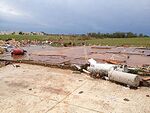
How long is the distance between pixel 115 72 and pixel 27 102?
2102mm

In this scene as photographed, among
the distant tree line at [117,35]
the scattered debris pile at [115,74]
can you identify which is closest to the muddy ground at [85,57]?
the scattered debris pile at [115,74]

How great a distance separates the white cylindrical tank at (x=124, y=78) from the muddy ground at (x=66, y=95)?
0.43 feet

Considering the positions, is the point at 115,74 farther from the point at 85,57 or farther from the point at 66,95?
the point at 85,57

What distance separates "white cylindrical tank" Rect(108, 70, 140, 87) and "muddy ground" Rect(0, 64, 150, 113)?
132 mm

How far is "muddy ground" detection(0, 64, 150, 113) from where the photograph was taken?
3.64 meters

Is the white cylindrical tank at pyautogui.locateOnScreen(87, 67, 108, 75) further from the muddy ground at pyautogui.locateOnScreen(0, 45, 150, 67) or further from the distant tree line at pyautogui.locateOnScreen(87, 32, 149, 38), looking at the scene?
the distant tree line at pyautogui.locateOnScreen(87, 32, 149, 38)

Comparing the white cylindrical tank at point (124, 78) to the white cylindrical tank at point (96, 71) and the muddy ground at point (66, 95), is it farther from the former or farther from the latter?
the white cylindrical tank at point (96, 71)

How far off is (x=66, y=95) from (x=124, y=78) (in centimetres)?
136

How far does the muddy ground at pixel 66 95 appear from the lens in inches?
143

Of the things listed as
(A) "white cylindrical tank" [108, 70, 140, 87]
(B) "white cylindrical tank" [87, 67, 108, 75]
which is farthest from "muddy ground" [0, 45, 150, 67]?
(A) "white cylindrical tank" [108, 70, 140, 87]

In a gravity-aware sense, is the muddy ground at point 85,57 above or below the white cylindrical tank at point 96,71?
below

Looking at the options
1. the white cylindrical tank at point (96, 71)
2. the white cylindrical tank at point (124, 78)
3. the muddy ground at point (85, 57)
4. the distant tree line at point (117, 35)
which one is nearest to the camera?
the white cylindrical tank at point (124, 78)

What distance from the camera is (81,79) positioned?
204 inches

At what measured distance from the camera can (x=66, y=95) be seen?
4.19 metres
